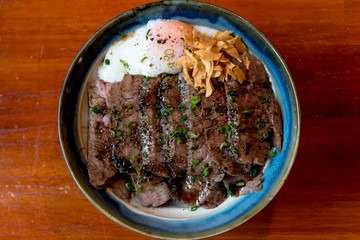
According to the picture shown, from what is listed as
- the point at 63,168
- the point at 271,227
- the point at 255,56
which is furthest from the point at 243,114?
the point at 63,168

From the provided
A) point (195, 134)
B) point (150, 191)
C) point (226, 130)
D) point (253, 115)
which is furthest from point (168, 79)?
point (150, 191)

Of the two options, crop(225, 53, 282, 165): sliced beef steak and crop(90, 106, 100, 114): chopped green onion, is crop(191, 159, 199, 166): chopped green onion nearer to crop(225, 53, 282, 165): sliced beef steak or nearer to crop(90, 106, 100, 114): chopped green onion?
crop(225, 53, 282, 165): sliced beef steak

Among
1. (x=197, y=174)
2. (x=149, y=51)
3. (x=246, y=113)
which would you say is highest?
(x=149, y=51)

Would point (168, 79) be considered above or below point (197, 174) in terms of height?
above

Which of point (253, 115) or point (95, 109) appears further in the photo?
point (95, 109)

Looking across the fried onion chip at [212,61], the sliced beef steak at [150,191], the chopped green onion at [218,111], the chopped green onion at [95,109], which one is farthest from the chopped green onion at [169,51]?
the sliced beef steak at [150,191]

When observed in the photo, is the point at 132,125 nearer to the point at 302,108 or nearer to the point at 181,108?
the point at 181,108
